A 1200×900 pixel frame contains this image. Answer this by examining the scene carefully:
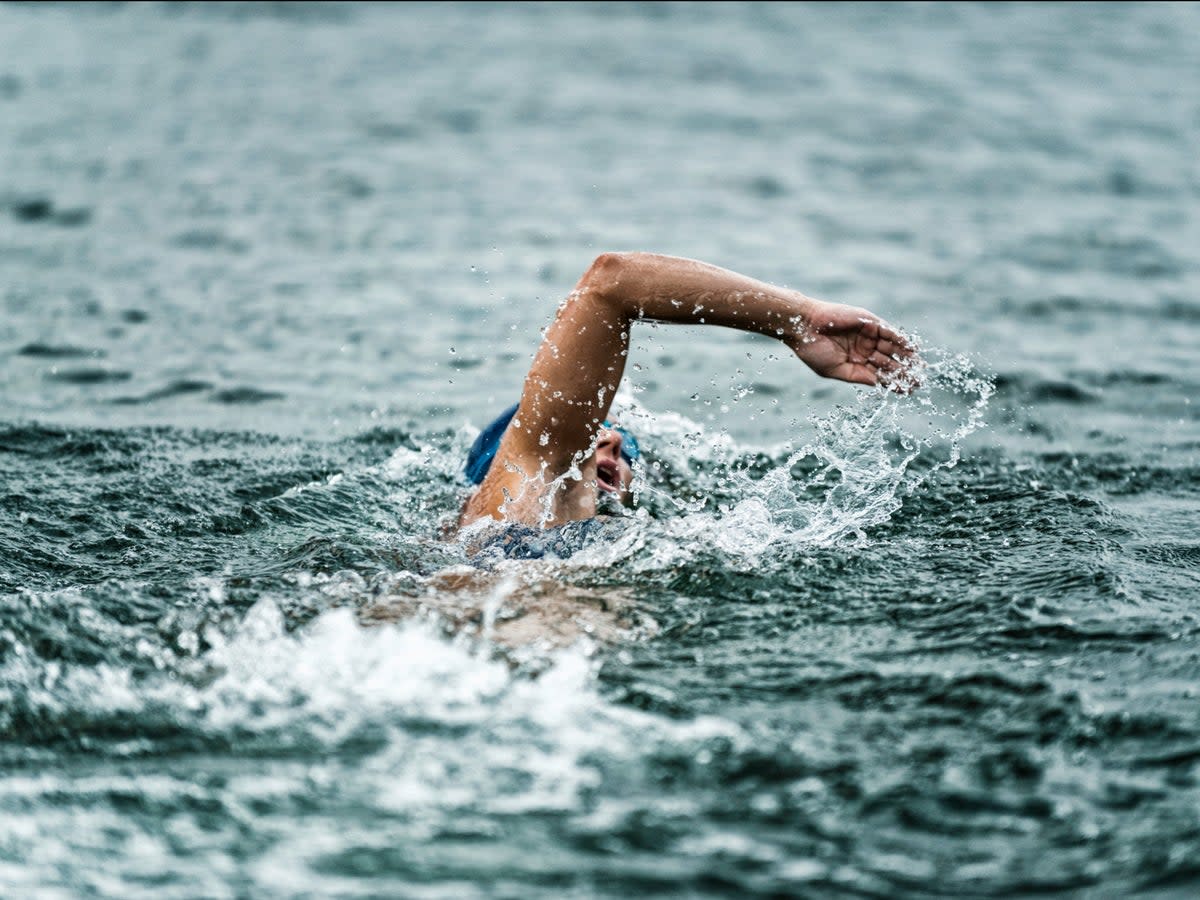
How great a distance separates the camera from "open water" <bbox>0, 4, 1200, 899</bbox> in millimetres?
3852

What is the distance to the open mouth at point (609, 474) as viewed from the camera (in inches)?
245

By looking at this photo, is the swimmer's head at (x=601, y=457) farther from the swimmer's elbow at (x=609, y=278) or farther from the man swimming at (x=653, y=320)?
the swimmer's elbow at (x=609, y=278)

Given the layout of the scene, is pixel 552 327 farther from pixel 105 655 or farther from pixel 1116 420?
pixel 1116 420

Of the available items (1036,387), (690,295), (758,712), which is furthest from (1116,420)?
(758,712)

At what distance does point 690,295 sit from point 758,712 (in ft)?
5.72

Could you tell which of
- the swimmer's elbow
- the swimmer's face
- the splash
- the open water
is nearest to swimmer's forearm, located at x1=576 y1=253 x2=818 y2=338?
the swimmer's elbow

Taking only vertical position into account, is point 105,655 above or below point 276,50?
below

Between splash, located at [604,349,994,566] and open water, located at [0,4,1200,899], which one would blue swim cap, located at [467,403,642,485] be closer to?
open water, located at [0,4,1200,899]

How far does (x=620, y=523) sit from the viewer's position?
19.2 feet

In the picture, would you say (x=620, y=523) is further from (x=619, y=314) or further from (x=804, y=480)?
(x=804, y=480)

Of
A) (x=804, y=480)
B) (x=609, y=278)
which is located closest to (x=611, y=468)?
(x=609, y=278)

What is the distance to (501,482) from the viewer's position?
5.68m

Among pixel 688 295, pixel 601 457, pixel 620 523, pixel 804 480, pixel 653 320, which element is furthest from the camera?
pixel 804 480

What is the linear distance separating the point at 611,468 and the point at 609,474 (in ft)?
0.11
